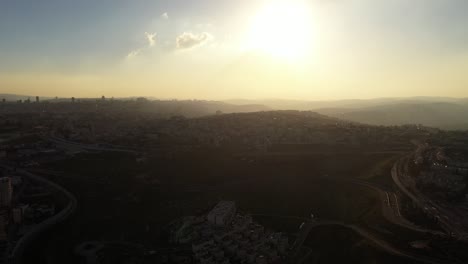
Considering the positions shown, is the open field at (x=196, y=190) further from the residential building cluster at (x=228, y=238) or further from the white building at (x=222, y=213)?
the residential building cluster at (x=228, y=238)

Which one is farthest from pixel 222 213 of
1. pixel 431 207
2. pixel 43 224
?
pixel 431 207

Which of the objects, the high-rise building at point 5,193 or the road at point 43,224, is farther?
the high-rise building at point 5,193

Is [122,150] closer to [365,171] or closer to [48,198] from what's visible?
[48,198]

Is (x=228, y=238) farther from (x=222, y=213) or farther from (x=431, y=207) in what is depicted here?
(x=431, y=207)

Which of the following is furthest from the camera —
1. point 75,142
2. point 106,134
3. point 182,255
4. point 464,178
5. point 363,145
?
point 106,134

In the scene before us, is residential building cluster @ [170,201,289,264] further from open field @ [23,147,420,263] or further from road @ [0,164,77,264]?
road @ [0,164,77,264]

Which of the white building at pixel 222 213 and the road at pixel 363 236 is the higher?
the white building at pixel 222 213

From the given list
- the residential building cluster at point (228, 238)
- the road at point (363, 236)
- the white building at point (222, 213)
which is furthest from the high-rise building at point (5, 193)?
the road at point (363, 236)

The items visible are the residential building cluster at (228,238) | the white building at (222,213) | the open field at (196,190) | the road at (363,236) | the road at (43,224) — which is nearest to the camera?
the road at (363,236)

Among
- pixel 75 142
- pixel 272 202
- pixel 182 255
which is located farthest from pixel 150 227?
pixel 75 142
